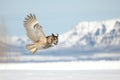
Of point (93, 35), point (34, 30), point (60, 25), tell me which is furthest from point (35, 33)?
point (93, 35)

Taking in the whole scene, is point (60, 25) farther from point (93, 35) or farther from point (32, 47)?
point (32, 47)

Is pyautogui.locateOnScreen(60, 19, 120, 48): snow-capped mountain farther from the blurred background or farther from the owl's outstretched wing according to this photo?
the owl's outstretched wing

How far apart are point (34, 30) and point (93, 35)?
10.4 ft

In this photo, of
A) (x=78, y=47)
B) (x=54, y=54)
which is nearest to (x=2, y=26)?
(x=54, y=54)

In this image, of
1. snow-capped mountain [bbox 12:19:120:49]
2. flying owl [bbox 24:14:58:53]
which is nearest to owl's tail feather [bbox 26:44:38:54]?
flying owl [bbox 24:14:58:53]

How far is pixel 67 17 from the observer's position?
4.40 metres

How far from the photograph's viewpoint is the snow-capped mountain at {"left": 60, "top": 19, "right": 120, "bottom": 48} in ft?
14.7

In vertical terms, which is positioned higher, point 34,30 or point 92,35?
point 92,35

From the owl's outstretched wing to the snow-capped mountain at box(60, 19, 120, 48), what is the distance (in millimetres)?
2670

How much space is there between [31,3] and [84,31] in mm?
913

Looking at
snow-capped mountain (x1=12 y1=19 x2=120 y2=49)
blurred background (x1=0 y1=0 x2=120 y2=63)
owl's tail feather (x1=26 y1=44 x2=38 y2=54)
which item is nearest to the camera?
owl's tail feather (x1=26 y1=44 x2=38 y2=54)

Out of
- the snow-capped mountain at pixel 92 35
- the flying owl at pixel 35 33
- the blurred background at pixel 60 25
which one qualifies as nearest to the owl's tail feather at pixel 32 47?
the flying owl at pixel 35 33

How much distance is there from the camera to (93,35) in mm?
4836

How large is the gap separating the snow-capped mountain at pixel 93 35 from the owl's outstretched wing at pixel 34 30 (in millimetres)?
2670
